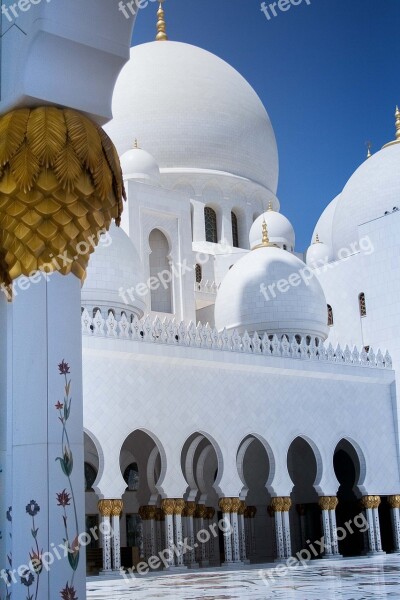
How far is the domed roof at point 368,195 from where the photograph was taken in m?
20.2

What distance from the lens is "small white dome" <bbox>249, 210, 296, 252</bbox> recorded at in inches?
810

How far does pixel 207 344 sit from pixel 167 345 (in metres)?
0.89

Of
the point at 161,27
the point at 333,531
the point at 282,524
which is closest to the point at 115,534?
the point at 282,524

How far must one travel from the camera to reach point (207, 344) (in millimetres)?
14289

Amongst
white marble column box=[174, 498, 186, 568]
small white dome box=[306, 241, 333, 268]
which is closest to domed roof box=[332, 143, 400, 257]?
small white dome box=[306, 241, 333, 268]

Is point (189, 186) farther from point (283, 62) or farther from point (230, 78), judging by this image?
point (283, 62)

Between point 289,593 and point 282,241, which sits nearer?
point 289,593

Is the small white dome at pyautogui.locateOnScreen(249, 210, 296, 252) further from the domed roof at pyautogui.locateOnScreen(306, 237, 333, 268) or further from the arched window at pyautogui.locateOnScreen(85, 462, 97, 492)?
the arched window at pyautogui.locateOnScreen(85, 462, 97, 492)

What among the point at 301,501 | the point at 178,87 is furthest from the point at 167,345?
the point at 178,87

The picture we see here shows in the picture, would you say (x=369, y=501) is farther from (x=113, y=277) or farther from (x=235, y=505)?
(x=113, y=277)

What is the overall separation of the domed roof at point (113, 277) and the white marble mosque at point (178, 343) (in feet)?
0.12

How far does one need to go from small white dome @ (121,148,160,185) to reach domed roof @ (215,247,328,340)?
2.93m

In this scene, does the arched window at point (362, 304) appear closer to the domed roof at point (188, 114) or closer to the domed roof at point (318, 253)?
the domed roof at point (318, 253)

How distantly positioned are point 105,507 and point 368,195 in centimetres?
1118
